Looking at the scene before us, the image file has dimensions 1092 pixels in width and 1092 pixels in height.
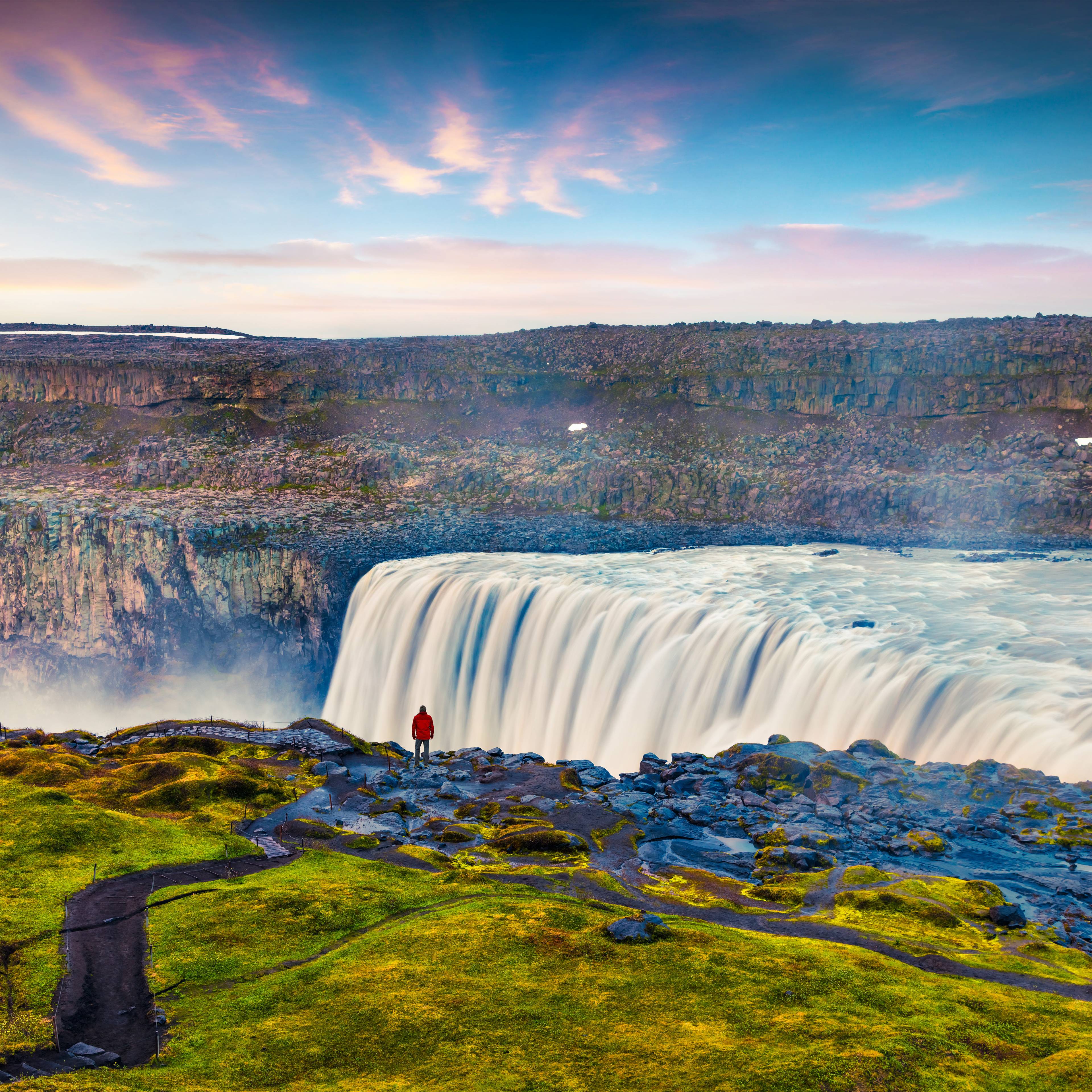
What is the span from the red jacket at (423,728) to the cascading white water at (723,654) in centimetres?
1013

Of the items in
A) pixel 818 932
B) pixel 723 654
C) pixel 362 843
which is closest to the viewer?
pixel 818 932

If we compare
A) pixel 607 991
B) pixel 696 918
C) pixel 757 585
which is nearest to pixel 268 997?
pixel 607 991

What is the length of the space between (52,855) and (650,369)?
331 ft

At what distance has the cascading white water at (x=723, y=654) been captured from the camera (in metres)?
34.3

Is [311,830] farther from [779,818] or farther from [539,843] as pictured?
[779,818]

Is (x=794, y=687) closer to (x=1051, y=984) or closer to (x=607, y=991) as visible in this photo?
(x=1051, y=984)

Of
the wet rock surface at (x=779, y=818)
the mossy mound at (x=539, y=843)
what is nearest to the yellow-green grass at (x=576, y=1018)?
the wet rock surface at (x=779, y=818)

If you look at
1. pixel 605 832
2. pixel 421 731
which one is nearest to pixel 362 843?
pixel 605 832

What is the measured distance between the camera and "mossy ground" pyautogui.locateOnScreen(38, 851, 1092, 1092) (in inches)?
506

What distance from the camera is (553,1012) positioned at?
576 inches

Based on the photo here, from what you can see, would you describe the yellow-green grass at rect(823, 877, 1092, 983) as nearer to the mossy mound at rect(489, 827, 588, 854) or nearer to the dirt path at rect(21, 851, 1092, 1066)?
the dirt path at rect(21, 851, 1092, 1066)

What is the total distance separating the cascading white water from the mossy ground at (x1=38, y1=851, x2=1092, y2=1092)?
56.5 feet

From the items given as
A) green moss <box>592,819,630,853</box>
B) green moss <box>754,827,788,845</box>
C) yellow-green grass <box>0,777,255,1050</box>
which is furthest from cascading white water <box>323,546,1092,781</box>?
yellow-green grass <box>0,777,255,1050</box>

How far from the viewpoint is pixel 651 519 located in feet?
276
